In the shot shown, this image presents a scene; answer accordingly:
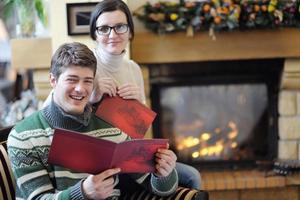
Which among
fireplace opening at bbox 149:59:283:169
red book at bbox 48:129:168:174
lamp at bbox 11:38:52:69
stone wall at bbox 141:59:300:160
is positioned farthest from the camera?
fireplace opening at bbox 149:59:283:169

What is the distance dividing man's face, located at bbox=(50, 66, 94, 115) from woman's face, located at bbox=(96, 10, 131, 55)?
12.7 inches

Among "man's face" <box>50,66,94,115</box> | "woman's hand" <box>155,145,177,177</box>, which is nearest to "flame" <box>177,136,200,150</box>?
"woman's hand" <box>155,145,177,177</box>

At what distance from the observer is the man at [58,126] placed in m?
1.48

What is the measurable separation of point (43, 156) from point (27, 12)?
154 cm

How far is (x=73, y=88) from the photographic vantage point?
1.50 meters

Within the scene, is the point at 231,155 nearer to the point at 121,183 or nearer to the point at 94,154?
the point at 121,183

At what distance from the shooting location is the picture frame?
8.58 ft

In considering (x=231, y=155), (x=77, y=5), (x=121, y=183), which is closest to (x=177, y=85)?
(x=231, y=155)

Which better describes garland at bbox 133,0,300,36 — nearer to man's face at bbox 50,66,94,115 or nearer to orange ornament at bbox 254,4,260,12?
orange ornament at bbox 254,4,260,12

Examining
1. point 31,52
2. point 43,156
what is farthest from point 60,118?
point 31,52

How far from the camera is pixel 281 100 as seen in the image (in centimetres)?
301

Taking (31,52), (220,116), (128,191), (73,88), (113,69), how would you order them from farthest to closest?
(220,116), (31,52), (113,69), (128,191), (73,88)

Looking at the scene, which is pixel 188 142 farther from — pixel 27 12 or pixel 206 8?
pixel 27 12

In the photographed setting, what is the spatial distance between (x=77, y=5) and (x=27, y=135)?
4.18 feet
